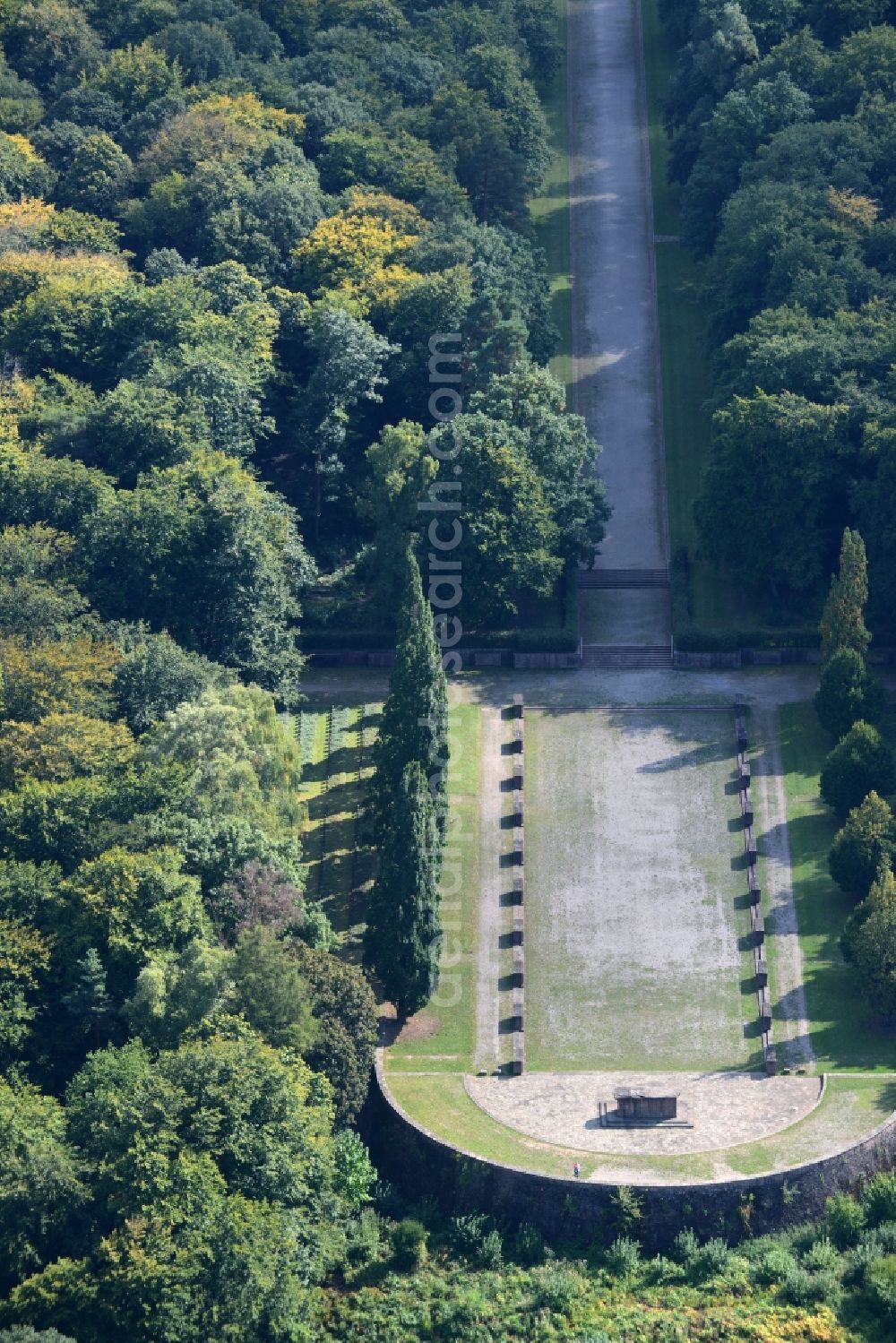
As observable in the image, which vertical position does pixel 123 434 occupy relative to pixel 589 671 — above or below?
above

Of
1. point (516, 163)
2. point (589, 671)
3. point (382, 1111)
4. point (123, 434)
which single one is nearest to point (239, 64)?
point (516, 163)

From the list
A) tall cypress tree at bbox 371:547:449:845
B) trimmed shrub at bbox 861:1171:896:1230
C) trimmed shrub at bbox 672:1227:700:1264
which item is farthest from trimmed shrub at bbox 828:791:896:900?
trimmed shrub at bbox 672:1227:700:1264

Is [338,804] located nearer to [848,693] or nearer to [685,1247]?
[848,693]

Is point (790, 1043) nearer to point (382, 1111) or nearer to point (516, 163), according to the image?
point (382, 1111)

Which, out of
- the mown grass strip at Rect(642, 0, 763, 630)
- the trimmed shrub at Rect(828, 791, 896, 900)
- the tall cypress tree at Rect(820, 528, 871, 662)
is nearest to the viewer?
the trimmed shrub at Rect(828, 791, 896, 900)

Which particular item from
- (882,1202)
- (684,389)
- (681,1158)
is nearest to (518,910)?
(681,1158)

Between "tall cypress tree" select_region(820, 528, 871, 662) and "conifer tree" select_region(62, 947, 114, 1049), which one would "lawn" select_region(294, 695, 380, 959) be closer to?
"conifer tree" select_region(62, 947, 114, 1049)
